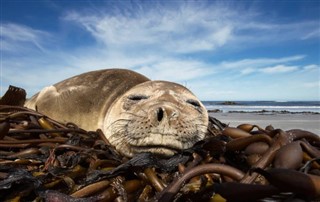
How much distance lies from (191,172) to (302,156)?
562mm

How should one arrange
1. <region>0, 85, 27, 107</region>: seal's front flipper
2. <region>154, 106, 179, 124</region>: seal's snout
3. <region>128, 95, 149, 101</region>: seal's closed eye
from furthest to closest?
<region>0, 85, 27, 107</region>: seal's front flipper
<region>128, 95, 149, 101</region>: seal's closed eye
<region>154, 106, 179, 124</region>: seal's snout

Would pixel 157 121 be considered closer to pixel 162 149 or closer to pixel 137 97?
pixel 162 149

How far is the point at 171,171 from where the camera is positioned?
1.76 metres

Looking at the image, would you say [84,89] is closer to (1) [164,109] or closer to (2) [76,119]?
(2) [76,119]

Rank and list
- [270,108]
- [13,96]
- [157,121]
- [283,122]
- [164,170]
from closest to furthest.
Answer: [164,170] → [157,121] → [13,96] → [283,122] → [270,108]

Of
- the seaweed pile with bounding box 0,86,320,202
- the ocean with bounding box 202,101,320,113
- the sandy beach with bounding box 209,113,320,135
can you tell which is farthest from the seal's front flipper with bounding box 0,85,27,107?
the ocean with bounding box 202,101,320,113

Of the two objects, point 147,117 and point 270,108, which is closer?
point 147,117

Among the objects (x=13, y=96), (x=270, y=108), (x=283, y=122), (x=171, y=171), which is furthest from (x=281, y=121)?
(x=270, y=108)

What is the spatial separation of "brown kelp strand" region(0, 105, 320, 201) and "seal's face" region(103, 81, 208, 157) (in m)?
0.15

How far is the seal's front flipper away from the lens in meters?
3.60

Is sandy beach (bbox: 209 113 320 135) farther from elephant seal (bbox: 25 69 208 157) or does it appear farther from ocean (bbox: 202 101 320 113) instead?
ocean (bbox: 202 101 320 113)

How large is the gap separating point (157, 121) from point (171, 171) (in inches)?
15.4

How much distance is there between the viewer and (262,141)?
71.2 inches

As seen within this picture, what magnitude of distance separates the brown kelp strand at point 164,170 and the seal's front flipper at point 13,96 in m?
1.40
